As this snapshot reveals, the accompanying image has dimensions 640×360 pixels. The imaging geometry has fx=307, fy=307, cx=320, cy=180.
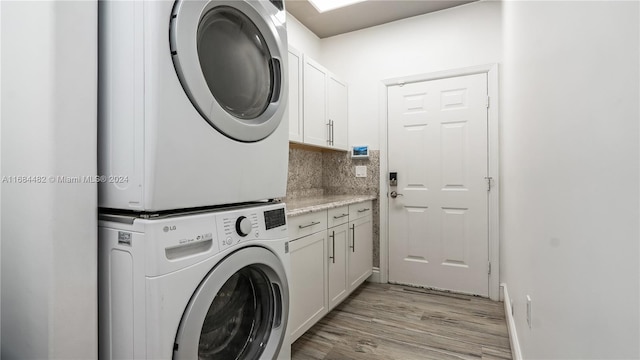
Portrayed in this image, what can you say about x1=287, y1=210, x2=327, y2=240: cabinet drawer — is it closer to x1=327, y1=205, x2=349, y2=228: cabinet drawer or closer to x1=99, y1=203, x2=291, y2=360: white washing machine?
x1=327, y1=205, x2=349, y2=228: cabinet drawer

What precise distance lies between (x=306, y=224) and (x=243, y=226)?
2.77 ft

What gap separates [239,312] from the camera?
1.22 metres

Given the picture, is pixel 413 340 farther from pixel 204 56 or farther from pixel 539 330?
pixel 204 56

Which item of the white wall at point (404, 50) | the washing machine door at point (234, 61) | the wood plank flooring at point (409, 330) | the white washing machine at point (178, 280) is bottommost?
the wood plank flooring at point (409, 330)

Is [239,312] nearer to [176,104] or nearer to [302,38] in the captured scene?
[176,104]

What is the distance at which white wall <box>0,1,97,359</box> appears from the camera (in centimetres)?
84

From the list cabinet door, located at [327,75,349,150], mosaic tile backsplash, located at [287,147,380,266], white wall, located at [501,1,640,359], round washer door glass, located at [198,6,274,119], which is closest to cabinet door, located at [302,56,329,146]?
cabinet door, located at [327,75,349,150]

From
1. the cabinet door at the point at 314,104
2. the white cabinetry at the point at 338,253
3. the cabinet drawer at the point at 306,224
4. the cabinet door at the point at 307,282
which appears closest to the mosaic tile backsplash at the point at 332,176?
the cabinet door at the point at 314,104

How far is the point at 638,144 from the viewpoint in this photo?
0.45 m

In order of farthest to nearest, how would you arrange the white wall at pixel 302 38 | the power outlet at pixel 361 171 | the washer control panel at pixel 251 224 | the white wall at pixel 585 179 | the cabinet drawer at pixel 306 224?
1. the power outlet at pixel 361 171
2. the white wall at pixel 302 38
3. the cabinet drawer at pixel 306 224
4. the washer control panel at pixel 251 224
5. the white wall at pixel 585 179

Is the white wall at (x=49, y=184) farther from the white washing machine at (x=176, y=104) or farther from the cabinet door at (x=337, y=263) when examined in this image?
the cabinet door at (x=337, y=263)

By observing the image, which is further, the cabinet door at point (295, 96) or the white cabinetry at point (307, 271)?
the cabinet door at point (295, 96)

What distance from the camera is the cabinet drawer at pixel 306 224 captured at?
178 cm

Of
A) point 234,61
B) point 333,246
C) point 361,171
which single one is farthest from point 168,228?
point 361,171
